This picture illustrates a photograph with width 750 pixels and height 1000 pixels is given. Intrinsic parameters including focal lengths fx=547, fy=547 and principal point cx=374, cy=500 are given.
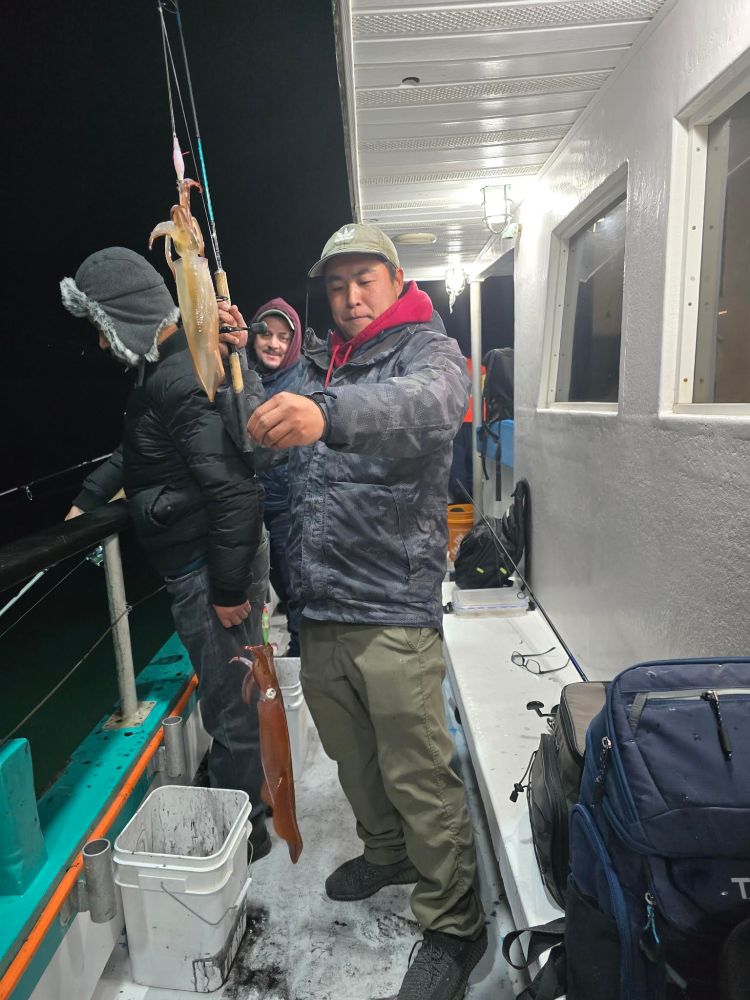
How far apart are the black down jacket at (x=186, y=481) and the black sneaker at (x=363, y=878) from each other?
2.87 ft

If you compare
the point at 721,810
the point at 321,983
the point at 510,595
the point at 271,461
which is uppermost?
the point at 271,461

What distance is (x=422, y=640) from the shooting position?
134cm

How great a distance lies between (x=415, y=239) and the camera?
12.7 ft

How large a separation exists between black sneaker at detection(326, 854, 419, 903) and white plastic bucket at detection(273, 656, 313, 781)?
51cm

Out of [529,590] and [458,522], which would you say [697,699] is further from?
[458,522]

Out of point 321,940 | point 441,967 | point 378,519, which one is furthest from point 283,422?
point 321,940

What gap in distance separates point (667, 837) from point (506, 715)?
1.32 meters

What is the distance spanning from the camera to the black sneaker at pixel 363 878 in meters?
1.59

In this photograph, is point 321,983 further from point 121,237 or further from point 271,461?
point 121,237

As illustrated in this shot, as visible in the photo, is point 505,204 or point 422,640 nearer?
A: point 422,640

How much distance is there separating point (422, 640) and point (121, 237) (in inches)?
552

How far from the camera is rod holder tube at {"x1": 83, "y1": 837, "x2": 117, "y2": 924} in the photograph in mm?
1189

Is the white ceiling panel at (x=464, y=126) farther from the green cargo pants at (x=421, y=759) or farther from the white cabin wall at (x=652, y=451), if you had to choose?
the green cargo pants at (x=421, y=759)

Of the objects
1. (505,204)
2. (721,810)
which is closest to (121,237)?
(505,204)
